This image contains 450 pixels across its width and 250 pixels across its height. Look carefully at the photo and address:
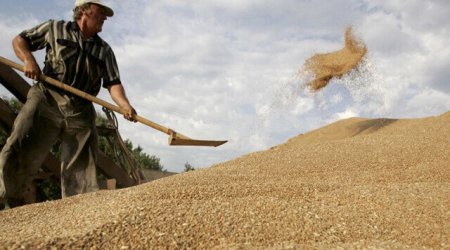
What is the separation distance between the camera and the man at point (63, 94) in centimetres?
360

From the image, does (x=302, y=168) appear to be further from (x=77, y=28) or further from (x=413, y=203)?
(x=77, y=28)

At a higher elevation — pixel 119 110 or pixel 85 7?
pixel 85 7

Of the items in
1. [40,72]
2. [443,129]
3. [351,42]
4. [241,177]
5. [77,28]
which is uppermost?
[351,42]

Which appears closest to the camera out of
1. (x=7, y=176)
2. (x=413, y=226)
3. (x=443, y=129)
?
(x=413, y=226)

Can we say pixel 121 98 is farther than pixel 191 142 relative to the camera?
Yes

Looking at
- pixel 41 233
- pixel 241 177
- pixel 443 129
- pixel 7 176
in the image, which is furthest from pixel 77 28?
pixel 443 129

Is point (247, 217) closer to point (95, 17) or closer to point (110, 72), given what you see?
point (110, 72)

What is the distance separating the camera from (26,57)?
11.8ft

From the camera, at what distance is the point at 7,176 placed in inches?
139

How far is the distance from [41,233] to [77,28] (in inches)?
81.1

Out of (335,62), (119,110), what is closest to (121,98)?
(119,110)

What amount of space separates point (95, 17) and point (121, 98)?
65cm

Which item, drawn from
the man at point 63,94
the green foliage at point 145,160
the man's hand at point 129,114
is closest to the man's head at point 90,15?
the man at point 63,94

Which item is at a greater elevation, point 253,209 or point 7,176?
point 7,176
